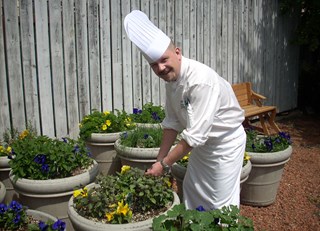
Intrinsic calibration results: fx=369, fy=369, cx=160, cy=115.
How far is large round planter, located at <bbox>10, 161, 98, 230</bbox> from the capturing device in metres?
3.01

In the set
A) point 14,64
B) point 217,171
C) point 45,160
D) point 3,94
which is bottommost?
point 45,160

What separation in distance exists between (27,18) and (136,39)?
2354 millimetres

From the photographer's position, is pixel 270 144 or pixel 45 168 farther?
pixel 270 144

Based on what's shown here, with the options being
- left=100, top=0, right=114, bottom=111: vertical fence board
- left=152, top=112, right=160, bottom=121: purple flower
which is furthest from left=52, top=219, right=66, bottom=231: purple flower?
left=100, top=0, right=114, bottom=111: vertical fence board

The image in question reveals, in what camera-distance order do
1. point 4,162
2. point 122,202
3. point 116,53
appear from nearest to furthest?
point 122,202
point 4,162
point 116,53

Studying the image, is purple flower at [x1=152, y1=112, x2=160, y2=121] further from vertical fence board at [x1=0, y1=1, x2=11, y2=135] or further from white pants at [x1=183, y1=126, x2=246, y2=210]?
white pants at [x1=183, y1=126, x2=246, y2=210]

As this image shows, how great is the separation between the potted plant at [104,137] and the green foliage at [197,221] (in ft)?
6.95

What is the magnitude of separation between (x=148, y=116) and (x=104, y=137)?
79 cm

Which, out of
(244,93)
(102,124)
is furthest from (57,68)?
(244,93)

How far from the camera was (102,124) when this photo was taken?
423cm

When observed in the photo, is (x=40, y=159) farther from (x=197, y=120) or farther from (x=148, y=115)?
(x=148, y=115)

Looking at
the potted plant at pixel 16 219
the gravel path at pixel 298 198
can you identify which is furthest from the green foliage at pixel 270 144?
the potted plant at pixel 16 219

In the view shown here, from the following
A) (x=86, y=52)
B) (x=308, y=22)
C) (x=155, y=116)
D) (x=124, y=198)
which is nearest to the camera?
(x=124, y=198)

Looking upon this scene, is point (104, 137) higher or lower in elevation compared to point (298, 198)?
higher
